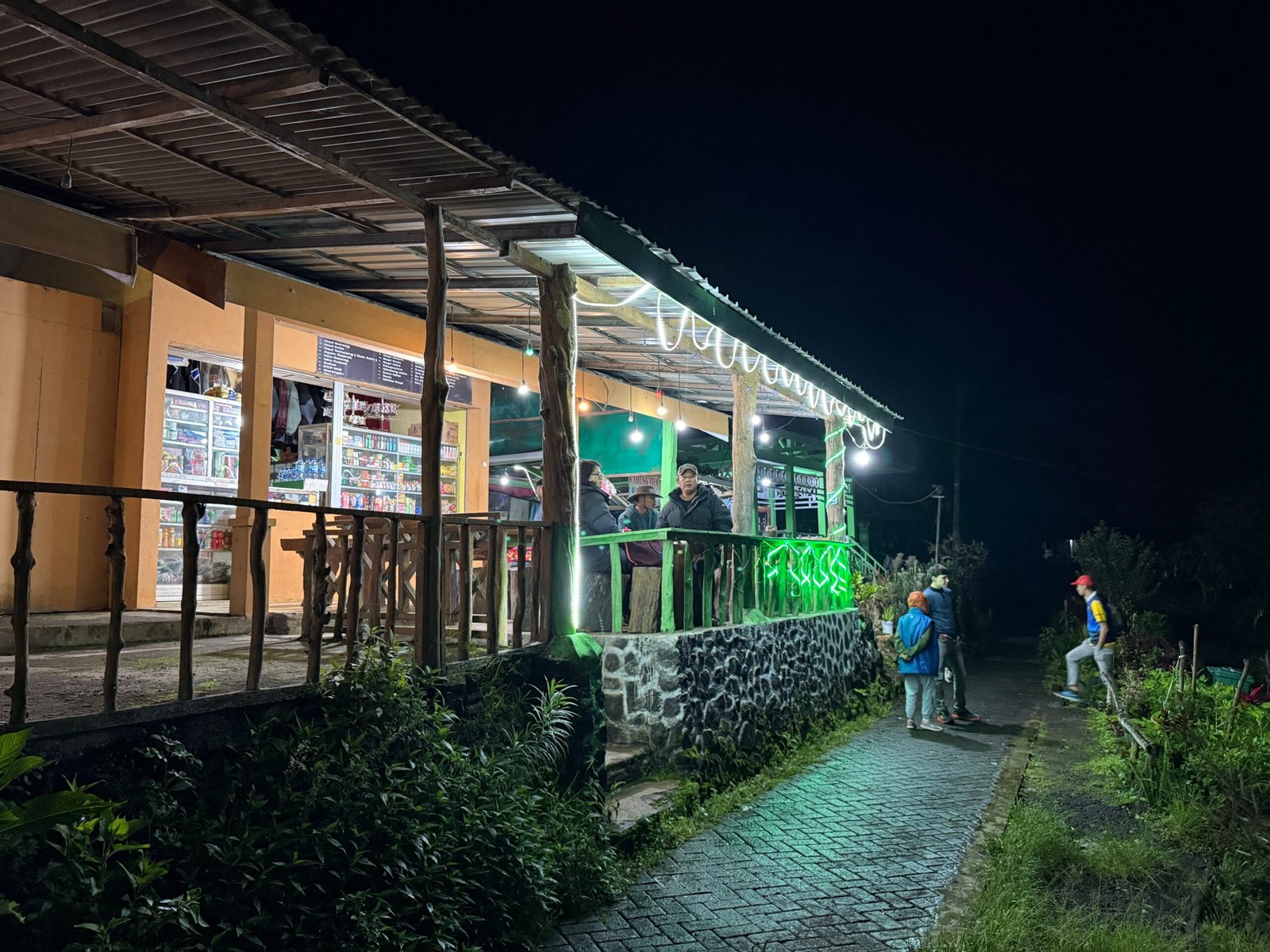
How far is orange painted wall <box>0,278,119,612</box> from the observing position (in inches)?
315

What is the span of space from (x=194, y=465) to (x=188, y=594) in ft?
20.2

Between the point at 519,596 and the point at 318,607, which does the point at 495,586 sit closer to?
the point at 519,596

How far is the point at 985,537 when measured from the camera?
35969 mm

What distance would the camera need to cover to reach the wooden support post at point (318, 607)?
16.2 ft

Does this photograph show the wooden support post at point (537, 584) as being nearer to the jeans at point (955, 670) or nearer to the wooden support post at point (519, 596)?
the wooden support post at point (519, 596)

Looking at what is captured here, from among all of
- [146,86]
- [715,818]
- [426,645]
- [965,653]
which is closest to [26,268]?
[146,86]

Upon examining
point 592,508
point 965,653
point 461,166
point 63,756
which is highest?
point 461,166

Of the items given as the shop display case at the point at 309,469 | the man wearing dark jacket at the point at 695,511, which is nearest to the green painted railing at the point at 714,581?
the man wearing dark jacket at the point at 695,511

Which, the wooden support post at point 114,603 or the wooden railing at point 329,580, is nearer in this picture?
the wooden railing at point 329,580

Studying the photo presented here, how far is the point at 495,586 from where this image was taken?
21.5 feet

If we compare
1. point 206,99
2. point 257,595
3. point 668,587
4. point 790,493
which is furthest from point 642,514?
point 790,493

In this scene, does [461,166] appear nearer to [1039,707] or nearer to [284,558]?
[284,558]

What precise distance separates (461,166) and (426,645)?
3.01 meters

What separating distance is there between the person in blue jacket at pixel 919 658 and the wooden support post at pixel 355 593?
761 cm
